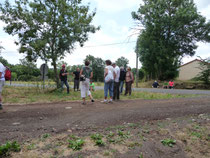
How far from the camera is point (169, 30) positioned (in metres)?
26.0

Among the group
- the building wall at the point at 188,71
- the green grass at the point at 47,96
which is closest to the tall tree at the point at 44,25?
the green grass at the point at 47,96

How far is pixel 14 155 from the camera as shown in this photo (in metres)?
2.31

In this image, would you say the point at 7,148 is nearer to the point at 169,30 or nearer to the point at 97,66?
the point at 169,30

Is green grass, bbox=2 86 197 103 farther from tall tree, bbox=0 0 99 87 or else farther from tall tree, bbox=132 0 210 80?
tall tree, bbox=132 0 210 80

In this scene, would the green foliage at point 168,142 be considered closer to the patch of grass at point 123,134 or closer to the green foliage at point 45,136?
the patch of grass at point 123,134

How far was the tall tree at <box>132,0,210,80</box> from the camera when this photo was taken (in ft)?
79.2

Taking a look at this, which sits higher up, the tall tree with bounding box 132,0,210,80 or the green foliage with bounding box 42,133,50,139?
the tall tree with bounding box 132,0,210,80

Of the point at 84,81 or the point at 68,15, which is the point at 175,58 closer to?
the point at 68,15

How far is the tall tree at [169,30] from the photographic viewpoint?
24.1 metres

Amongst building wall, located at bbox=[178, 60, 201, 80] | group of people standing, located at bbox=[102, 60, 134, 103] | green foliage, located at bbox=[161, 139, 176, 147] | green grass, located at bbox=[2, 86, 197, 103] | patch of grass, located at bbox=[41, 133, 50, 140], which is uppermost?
building wall, located at bbox=[178, 60, 201, 80]

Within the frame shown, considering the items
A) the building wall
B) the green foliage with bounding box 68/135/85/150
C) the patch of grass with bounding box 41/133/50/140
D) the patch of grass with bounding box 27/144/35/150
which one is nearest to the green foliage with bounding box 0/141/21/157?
the patch of grass with bounding box 27/144/35/150

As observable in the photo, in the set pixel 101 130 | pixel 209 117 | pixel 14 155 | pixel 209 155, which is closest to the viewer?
pixel 14 155

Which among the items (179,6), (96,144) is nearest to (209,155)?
(96,144)

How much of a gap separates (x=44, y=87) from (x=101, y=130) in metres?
8.51
